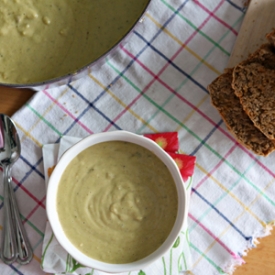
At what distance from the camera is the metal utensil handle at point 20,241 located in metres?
1.31

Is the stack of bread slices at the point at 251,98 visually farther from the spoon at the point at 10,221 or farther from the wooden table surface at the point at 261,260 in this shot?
the spoon at the point at 10,221

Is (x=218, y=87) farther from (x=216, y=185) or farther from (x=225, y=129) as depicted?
(x=216, y=185)

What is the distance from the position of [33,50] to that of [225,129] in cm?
64

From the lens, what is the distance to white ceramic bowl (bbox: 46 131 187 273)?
112 centimetres

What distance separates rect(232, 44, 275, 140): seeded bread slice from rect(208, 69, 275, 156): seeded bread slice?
0.03 metres

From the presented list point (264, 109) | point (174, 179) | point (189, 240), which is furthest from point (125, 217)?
point (264, 109)

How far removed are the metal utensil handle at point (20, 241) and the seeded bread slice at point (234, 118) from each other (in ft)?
2.30

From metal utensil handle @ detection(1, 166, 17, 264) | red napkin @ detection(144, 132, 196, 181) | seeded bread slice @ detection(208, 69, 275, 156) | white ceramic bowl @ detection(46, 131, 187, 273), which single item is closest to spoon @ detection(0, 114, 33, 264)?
metal utensil handle @ detection(1, 166, 17, 264)

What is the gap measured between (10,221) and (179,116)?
626 mm

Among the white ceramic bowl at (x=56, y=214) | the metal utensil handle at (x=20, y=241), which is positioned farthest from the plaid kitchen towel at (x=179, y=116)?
the white ceramic bowl at (x=56, y=214)

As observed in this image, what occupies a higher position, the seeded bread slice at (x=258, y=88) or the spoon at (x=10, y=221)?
the seeded bread slice at (x=258, y=88)

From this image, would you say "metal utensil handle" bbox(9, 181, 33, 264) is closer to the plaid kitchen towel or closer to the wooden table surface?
the plaid kitchen towel

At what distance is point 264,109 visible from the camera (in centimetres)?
128

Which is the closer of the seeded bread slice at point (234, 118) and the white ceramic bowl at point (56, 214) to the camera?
the white ceramic bowl at point (56, 214)
